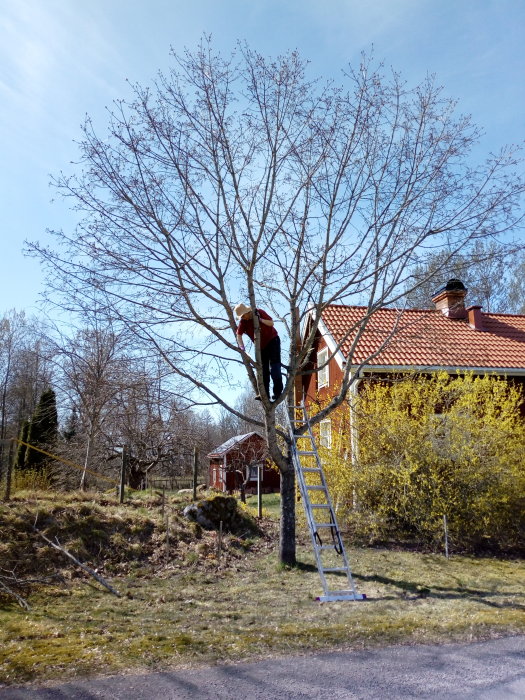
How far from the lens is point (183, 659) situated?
4609mm

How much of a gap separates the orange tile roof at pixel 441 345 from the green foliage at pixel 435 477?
2795 mm

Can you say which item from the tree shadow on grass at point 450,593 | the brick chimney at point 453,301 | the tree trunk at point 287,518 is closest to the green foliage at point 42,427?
the tree trunk at point 287,518

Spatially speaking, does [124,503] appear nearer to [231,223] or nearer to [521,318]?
[231,223]

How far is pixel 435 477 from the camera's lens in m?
10.8

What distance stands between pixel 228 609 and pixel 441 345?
10.4 m

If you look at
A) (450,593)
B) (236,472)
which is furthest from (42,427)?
(450,593)

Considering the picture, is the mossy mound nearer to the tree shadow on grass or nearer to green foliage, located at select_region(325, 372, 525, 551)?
green foliage, located at select_region(325, 372, 525, 551)

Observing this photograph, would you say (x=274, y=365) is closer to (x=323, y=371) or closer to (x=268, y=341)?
(x=268, y=341)

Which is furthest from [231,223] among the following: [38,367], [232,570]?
[38,367]

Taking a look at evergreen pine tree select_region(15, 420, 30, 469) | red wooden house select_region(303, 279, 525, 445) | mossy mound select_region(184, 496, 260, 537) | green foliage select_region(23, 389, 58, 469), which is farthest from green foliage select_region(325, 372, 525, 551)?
evergreen pine tree select_region(15, 420, 30, 469)

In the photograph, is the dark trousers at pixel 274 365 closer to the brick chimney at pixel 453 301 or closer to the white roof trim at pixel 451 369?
the white roof trim at pixel 451 369

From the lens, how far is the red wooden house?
14.6 meters

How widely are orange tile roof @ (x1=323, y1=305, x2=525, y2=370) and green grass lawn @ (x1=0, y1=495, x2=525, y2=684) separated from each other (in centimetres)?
605

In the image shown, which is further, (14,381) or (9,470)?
(14,381)
